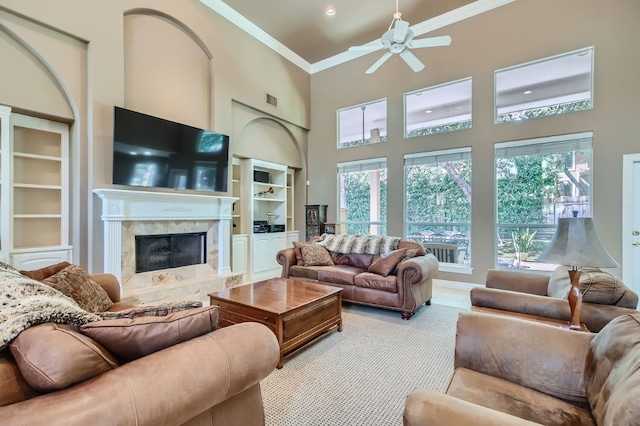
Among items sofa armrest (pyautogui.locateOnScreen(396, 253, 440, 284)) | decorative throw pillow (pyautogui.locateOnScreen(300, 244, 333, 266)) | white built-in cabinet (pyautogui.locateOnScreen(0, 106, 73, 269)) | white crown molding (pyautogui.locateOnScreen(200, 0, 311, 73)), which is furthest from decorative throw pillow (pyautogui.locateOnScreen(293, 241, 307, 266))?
white crown molding (pyautogui.locateOnScreen(200, 0, 311, 73))

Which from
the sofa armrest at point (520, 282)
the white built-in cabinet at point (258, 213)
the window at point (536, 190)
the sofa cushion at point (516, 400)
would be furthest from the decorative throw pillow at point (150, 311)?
the window at point (536, 190)

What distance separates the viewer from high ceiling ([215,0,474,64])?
15.8 ft

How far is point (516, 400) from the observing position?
1259 millimetres

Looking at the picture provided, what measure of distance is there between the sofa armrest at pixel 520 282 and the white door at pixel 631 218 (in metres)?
2.00

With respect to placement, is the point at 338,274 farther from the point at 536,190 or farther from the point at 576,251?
the point at 536,190

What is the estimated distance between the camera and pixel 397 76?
224 inches

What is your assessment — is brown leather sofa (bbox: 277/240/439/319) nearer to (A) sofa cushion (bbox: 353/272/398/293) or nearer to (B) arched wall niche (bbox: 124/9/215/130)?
(A) sofa cushion (bbox: 353/272/398/293)

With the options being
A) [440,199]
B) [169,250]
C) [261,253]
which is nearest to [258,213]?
[261,253]

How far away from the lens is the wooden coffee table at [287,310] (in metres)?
2.47

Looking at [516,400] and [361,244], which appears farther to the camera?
[361,244]

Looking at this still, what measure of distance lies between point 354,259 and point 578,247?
2930 mm

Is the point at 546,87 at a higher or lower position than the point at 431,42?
lower

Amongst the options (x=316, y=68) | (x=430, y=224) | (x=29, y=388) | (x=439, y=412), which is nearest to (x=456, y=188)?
(x=430, y=224)

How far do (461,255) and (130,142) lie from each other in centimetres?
539
